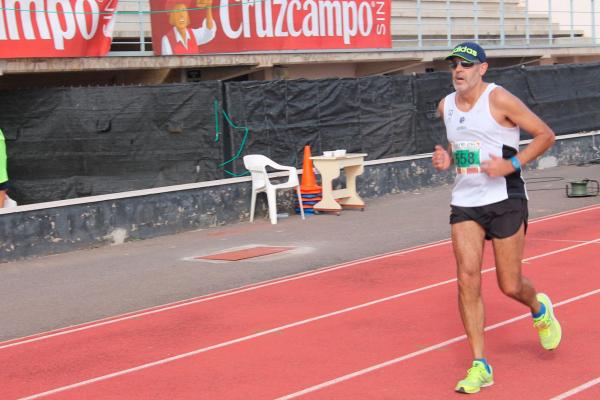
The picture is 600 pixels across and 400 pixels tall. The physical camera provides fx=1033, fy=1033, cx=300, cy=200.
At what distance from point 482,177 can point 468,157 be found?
6.1 inches

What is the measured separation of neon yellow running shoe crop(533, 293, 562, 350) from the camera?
7008 mm

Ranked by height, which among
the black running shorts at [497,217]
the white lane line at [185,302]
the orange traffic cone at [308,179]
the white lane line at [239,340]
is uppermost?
the black running shorts at [497,217]

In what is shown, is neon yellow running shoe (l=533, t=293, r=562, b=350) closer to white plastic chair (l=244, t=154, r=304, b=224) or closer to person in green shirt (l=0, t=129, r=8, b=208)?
person in green shirt (l=0, t=129, r=8, b=208)

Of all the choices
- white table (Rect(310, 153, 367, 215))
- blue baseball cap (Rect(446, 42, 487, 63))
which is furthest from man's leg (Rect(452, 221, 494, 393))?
white table (Rect(310, 153, 367, 215))

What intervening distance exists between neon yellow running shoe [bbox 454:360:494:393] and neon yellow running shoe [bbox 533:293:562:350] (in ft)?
2.42

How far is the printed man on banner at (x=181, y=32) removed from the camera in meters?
17.2

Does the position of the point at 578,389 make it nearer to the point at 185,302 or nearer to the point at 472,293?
the point at 472,293

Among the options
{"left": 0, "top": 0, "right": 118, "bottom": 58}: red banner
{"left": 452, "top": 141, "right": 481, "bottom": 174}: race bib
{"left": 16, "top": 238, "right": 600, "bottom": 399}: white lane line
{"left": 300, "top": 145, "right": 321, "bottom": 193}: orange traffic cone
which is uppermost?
{"left": 0, "top": 0, "right": 118, "bottom": 58}: red banner

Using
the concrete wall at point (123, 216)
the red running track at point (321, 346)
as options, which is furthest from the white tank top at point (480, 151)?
the concrete wall at point (123, 216)

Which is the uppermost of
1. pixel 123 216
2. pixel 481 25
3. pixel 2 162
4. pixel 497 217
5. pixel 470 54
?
pixel 481 25

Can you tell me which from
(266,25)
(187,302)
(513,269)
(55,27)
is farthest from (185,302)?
(266,25)

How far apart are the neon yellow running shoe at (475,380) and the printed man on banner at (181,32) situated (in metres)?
11.8

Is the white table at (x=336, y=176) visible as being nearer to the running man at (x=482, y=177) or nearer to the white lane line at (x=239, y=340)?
the white lane line at (x=239, y=340)

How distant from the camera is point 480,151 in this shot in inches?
260
